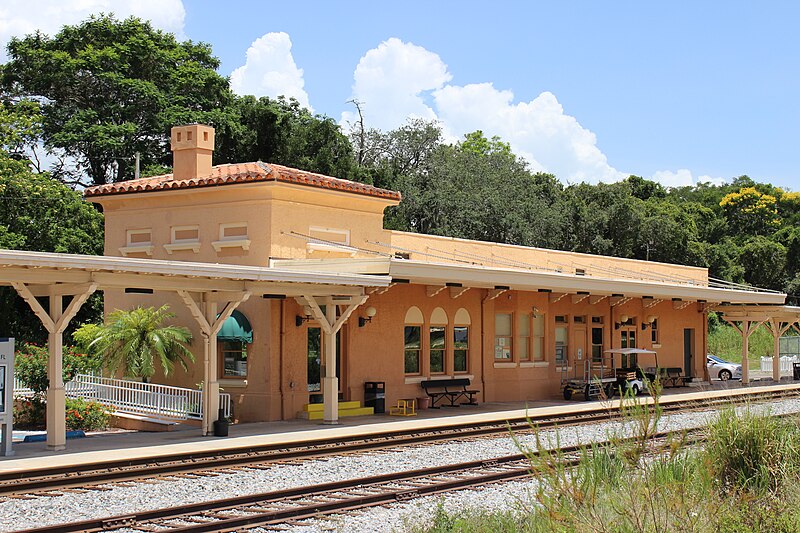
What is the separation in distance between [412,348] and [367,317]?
2537 mm

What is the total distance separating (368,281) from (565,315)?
11.9 meters

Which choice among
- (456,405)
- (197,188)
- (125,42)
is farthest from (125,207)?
(125,42)

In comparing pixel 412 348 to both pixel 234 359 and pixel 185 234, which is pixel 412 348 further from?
pixel 185 234

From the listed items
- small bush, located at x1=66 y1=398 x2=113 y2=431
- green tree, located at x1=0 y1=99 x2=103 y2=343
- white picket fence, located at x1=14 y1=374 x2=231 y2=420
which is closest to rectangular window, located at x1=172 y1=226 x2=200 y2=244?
white picket fence, located at x1=14 y1=374 x2=231 y2=420

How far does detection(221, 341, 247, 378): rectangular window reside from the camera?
24.1m

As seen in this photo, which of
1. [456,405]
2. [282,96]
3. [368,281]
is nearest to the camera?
[368,281]

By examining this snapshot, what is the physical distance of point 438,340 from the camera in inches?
1099

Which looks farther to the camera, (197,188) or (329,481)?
(197,188)

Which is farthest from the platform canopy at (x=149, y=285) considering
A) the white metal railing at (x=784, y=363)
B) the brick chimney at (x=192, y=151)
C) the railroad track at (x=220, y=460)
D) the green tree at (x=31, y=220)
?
the white metal railing at (x=784, y=363)

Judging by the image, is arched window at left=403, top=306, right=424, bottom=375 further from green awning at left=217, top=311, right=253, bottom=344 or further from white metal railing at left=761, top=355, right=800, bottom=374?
white metal railing at left=761, top=355, right=800, bottom=374

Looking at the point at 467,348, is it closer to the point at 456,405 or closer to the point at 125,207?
the point at 456,405

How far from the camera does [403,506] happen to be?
12.4m

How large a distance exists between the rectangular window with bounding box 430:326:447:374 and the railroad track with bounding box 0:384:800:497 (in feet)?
18.3

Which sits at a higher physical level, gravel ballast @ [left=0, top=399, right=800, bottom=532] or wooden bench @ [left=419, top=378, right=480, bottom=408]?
wooden bench @ [left=419, top=378, right=480, bottom=408]
